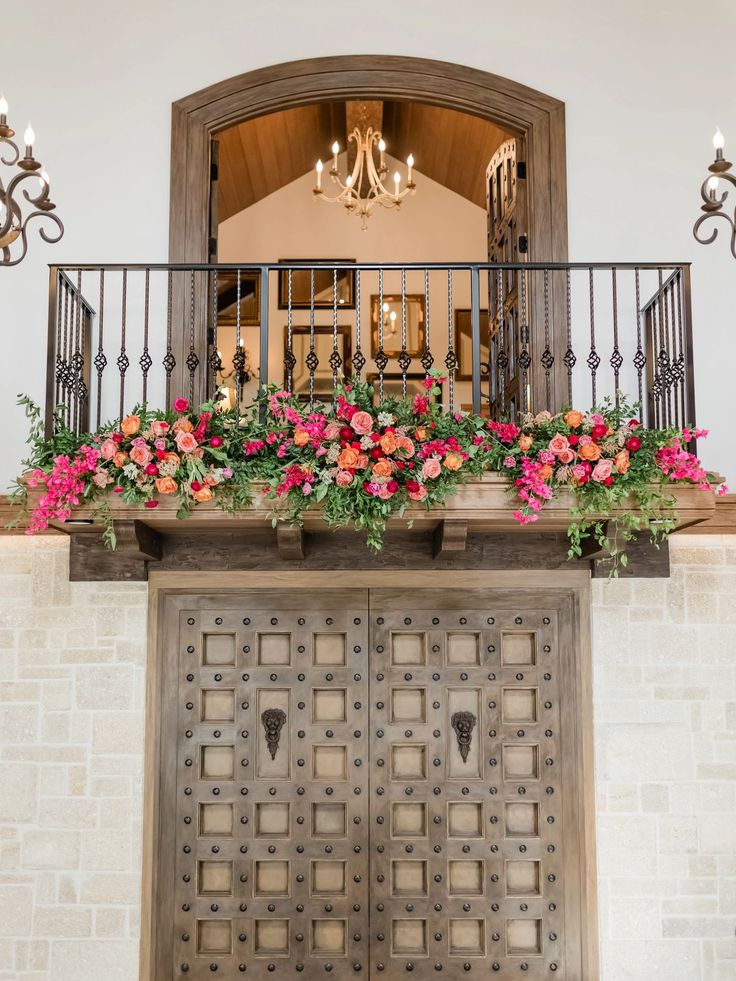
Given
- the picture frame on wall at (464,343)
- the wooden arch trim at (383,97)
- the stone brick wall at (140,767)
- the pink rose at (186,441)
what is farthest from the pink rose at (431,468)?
the picture frame on wall at (464,343)

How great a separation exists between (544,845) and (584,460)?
239 centimetres

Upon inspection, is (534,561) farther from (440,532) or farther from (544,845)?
(544,845)

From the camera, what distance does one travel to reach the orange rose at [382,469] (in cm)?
455

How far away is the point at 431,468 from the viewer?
15.0ft

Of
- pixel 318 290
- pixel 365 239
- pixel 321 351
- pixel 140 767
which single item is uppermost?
pixel 365 239

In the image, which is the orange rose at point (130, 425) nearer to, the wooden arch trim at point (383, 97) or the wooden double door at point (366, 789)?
the wooden double door at point (366, 789)

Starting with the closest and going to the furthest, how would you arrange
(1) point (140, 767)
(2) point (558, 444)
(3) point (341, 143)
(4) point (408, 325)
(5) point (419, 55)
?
(2) point (558, 444)
(1) point (140, 767)
(5) point (419, 55)
(4) point (408, 325)
(3) point (341, 143)

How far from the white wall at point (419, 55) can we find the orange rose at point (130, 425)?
152 cm

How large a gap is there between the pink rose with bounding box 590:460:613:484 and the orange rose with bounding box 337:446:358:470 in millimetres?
1167

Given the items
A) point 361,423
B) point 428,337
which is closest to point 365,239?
point 428,337

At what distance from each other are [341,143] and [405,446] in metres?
6.44

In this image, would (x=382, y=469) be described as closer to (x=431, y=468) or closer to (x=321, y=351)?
(x=431, y=468)

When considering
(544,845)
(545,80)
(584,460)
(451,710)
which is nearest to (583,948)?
(544,845)

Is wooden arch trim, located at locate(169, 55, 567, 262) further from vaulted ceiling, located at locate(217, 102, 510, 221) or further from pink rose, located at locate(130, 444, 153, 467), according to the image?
pink rose, located at locate(130, 444, 153, 467)
